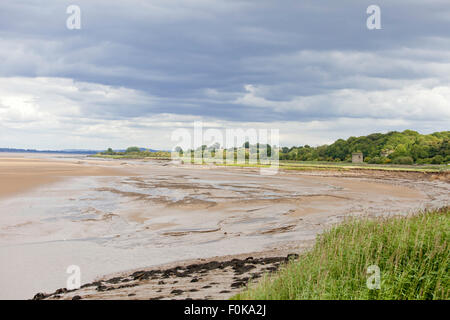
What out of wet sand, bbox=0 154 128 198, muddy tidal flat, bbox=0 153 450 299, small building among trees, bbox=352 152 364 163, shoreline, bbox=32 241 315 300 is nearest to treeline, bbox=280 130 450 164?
small building among trees, bbox=352 152 364 163

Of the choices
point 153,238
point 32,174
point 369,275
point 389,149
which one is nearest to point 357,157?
point 389,149

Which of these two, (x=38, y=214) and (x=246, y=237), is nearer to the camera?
(x=246, y=237)

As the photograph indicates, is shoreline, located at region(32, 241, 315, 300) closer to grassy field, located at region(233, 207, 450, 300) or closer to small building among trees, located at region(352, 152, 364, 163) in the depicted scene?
grassy field, located at region(233, 207, 450, 300)

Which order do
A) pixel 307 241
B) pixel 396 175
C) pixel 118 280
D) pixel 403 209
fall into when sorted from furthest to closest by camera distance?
pixel 396 175
pixel 403 209
pixel 307 241
pixel 118 280

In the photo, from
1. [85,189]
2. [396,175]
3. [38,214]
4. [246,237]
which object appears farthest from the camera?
[396,175]

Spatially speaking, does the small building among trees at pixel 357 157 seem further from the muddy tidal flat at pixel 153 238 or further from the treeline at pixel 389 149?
the muddy tidal flat at pixel 153 238

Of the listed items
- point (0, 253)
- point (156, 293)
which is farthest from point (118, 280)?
point (0, 253)

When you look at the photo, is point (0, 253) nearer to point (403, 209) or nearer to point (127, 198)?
point (127, 198)

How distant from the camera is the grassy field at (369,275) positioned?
632 cm

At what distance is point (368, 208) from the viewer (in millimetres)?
22922

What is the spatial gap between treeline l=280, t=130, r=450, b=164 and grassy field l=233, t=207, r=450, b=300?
7863cm

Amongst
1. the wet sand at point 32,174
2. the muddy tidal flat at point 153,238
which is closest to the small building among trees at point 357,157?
the wet sand at point 32,174

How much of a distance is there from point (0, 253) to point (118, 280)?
17.6 ft

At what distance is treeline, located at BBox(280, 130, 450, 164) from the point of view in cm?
8025
